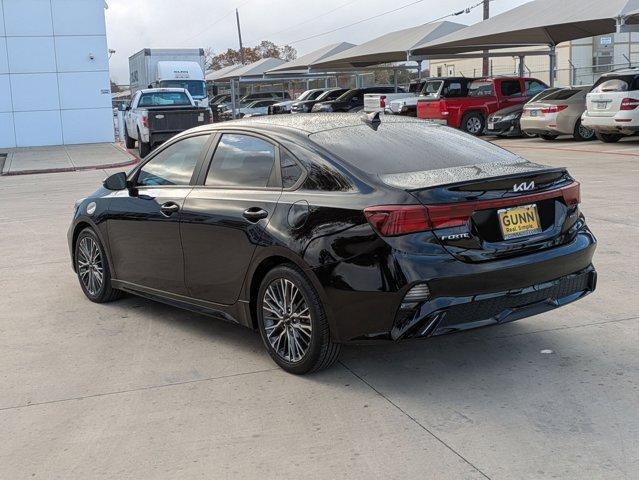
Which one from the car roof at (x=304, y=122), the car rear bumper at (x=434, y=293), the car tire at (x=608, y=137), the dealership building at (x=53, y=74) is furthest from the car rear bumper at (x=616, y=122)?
the dealership building at (x=53, y=74)

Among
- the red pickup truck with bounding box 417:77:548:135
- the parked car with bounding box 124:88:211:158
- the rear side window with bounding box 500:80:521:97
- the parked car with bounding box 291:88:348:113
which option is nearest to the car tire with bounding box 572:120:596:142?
the red pickup truck with bounding box 417:77:548:135

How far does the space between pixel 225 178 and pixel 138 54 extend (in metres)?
32.3

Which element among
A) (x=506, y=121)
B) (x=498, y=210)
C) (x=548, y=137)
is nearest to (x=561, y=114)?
(x=548, y=137)

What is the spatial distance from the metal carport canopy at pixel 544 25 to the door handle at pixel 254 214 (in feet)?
65.1

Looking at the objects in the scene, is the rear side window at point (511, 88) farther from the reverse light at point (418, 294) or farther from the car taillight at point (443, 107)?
the reverse light at point (418, 294)

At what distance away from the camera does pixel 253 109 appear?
3812 centimetres

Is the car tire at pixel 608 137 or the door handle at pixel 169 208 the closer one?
the door handle at pixel 169 208

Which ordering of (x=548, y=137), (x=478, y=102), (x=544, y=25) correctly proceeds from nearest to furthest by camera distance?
(x=548, y=137), (x=478, y=102), (x=544, y=25)

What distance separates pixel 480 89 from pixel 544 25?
3111 mm

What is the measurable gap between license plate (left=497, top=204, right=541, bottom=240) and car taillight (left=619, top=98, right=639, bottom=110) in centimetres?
1546

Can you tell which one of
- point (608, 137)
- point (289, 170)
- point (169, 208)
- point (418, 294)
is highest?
point (289, 170)

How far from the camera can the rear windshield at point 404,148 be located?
4698mm

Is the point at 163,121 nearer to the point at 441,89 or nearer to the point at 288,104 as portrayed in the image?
the point at 441,89

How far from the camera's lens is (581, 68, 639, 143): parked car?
18422 millimetres
